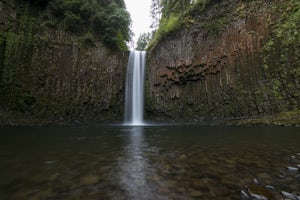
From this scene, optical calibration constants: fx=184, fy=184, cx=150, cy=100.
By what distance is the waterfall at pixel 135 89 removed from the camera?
2280 cm

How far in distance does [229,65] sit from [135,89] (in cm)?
1141

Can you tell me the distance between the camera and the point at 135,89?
78.3 feet

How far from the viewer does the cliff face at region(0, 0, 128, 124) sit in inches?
683

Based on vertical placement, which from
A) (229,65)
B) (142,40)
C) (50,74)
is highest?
(142,40)

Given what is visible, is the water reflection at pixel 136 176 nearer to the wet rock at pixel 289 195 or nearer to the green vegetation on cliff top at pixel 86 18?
the wet rock at pixel 289 195

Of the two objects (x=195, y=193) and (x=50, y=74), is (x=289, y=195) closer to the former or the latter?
(x=195, y=193)

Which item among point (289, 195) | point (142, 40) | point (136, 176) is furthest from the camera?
point (142, 40)

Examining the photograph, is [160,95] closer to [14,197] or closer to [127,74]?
[127,74]

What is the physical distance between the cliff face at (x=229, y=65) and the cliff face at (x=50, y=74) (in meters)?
5.74

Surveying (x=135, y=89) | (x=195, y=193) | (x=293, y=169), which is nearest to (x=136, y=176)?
(x=195, y=193)

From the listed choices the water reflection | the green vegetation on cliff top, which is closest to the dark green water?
the water reflection

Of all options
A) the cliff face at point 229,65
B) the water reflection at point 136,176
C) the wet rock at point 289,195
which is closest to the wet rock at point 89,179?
the water reflection at point 136,176

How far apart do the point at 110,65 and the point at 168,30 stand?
29.6 ft

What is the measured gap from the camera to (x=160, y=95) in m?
23.7
